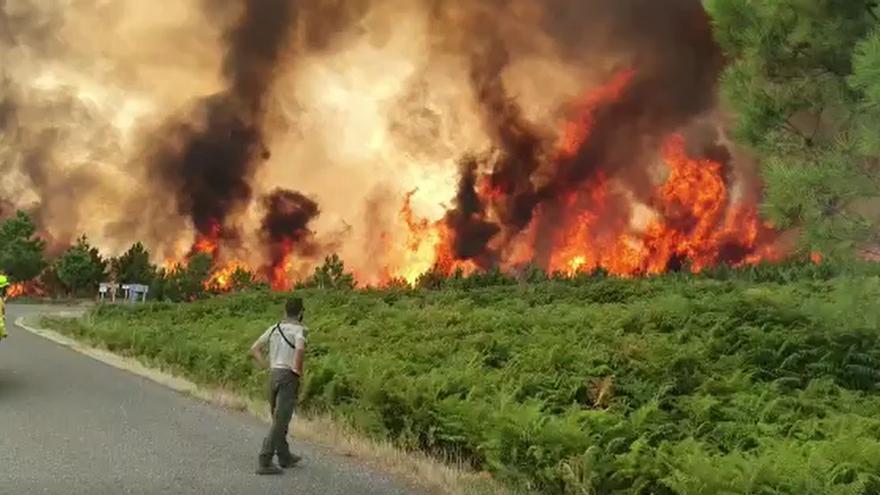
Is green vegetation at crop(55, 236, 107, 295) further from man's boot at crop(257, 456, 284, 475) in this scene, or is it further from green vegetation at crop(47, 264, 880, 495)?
man's boot at crop(257, 456, 284, 475)

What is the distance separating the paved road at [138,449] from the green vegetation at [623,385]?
1.38 m

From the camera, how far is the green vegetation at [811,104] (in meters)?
6.75

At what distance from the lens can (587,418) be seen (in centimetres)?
946

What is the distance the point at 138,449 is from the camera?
1110 centimetres

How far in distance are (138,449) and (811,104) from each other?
342 inches

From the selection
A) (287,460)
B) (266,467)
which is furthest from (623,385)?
(266,467)

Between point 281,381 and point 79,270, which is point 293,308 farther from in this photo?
point 79,270

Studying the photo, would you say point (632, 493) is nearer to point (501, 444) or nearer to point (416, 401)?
point (501, 444)

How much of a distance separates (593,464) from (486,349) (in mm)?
10247

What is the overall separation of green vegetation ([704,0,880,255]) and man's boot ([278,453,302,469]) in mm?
5953

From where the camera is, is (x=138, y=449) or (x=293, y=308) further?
(x=138, y=449)

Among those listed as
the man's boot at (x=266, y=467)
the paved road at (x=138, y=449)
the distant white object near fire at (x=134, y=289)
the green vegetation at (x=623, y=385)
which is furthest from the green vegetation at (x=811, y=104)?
the distant white object near fire at (x=134, y=289)

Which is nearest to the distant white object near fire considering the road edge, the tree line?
the tree line

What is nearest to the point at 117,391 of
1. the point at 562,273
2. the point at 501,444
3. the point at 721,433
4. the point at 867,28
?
the point at 501,444
